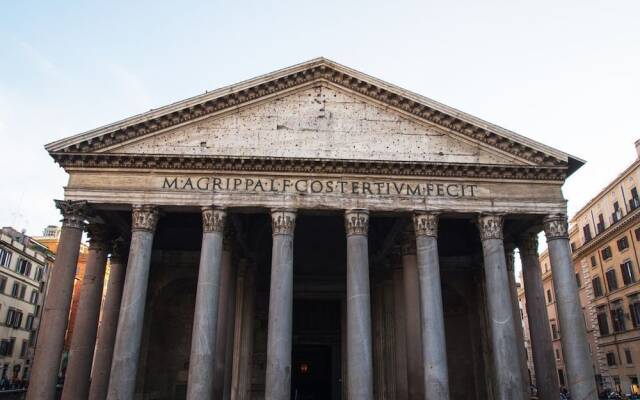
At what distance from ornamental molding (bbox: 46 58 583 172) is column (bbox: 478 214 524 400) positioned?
2485mm

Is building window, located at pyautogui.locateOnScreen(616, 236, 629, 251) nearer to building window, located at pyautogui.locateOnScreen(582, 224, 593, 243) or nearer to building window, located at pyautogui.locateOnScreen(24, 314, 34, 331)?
building window, located at pyautogui.locateOnScreen(582, 224, 593, 243)

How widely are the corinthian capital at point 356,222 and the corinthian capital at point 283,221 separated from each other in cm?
159

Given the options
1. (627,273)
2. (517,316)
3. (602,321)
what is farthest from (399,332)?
(602,321)

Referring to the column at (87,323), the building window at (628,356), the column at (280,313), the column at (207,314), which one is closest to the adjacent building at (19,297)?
the column at (87,323)

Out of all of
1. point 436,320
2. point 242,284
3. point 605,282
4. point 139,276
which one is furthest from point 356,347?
point 605,282

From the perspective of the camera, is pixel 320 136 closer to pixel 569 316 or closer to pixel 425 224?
pixel 425 224

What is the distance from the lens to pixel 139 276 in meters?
14.1

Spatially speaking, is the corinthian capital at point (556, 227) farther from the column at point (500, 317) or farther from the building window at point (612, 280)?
the building window at point (612, 280)

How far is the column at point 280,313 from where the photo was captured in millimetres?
13078

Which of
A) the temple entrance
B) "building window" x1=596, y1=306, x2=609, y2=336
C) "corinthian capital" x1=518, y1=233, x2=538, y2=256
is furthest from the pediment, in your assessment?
"building window" x1=596, y1=306, x2=609, y2=336

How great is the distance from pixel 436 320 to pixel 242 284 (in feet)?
27.7

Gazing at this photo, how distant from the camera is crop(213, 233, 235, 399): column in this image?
602 inches

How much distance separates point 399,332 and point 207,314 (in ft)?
23.5

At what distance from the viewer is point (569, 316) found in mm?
14297
